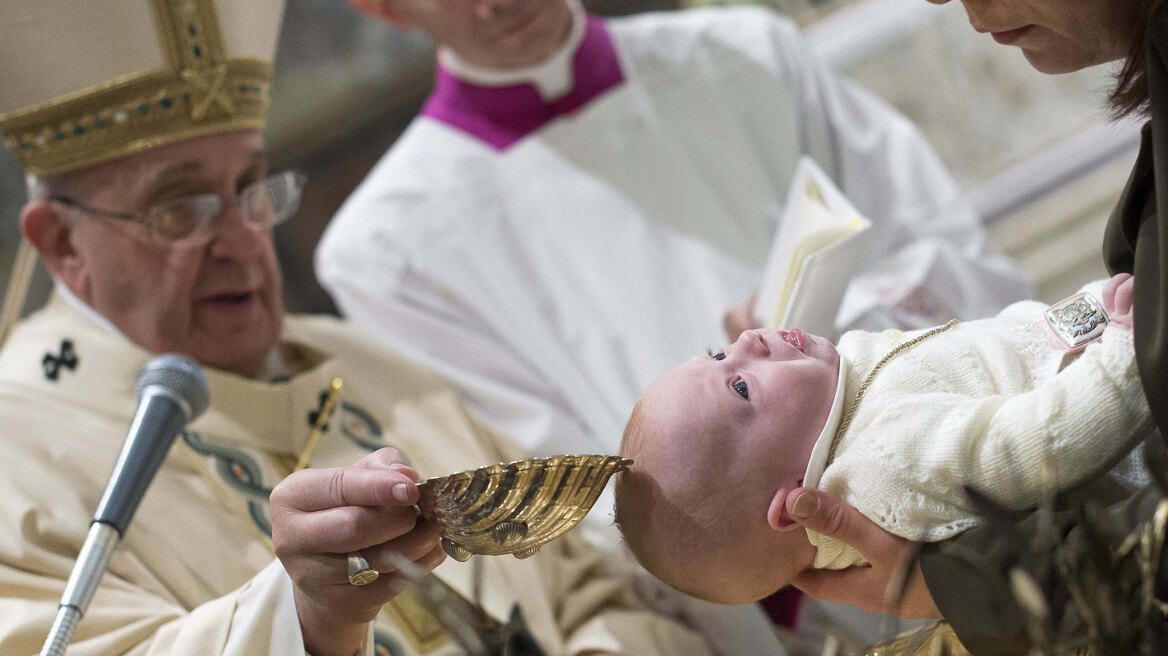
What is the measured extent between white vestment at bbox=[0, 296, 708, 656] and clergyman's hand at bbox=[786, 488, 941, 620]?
2.53 ft

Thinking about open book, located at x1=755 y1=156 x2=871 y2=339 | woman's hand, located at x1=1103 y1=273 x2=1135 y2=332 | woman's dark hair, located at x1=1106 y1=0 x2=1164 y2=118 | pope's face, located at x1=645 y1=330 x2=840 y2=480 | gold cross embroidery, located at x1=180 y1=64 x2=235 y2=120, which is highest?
woman's dark hair, located at x1=1106 y1=0 x2=1164 y2=118

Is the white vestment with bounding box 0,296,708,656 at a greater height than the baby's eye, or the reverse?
the baby's eye

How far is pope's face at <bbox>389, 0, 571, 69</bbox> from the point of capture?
2.88 meters

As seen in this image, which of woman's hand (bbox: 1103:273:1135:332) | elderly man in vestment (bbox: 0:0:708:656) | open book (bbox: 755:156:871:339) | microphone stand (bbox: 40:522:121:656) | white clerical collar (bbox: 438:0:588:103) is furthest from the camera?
white clerical collar (bbox: 438:0:588:103)

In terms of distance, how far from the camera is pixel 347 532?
1.25 metres

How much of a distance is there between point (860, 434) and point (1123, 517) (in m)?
0.28

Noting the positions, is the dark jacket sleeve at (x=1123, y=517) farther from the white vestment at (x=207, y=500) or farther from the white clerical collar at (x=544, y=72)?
the white clerical collar at (x=544, y=72)

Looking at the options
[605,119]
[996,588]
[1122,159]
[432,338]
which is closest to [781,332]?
[996,588]

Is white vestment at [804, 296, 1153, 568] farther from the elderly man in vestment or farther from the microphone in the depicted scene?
the microphone

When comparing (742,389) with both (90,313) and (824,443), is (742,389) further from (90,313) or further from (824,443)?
(90,313)

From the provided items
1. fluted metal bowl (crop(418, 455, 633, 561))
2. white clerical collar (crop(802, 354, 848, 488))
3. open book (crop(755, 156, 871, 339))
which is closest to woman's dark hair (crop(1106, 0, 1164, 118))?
white clerical collar (crop(802, 354, 848, 488))

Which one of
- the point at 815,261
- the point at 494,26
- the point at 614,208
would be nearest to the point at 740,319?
the point at 815,261

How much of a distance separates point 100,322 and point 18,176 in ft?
4.06

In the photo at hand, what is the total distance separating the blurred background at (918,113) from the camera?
4.00m
